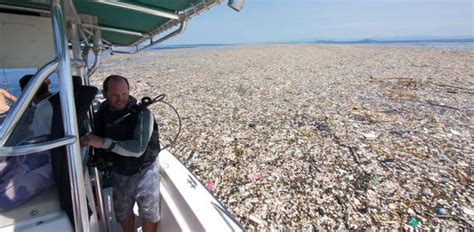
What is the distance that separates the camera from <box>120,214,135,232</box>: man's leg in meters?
2.43

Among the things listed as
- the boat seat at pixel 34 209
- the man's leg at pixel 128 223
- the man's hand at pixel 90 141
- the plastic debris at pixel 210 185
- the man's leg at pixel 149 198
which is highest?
the man's hand at pixel 90 141

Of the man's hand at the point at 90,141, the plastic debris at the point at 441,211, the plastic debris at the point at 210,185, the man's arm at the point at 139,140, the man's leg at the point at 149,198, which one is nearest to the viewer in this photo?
the man's hand at the point at 90,141

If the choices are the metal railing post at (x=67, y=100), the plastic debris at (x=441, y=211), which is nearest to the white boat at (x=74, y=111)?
the metal railing post at (x=67, y=100)

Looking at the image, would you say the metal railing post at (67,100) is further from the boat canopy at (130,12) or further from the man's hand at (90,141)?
the man's hand at (90,141)

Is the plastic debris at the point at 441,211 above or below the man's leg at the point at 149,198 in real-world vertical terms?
below

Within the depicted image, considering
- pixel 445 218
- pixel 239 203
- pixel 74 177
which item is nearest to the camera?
pixel 74 177

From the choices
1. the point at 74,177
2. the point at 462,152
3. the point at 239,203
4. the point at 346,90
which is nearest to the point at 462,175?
the point at 462,152

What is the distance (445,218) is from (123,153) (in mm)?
3687

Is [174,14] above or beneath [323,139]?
above

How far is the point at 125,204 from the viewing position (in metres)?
2.36

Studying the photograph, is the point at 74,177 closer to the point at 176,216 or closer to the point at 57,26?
the point at 57,26

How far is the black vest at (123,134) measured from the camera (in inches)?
84.2

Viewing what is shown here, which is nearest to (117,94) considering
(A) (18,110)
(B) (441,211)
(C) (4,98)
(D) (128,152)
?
(D) (128,152)

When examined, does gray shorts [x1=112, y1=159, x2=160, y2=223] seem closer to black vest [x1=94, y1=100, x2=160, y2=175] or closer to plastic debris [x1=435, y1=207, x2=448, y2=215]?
black vest [x1=94, y1=100, x2=160, y2=175]
